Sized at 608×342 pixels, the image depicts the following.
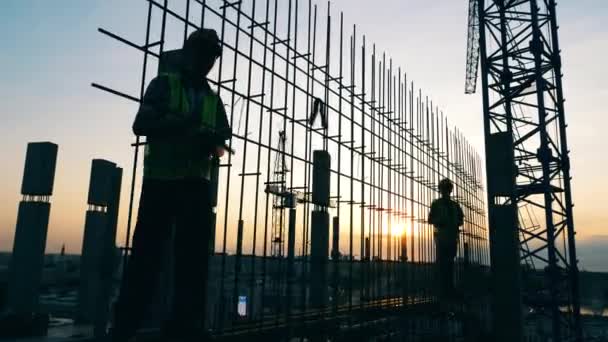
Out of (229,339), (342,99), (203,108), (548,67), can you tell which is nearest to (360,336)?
(229,339)

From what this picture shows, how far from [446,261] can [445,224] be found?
79cm

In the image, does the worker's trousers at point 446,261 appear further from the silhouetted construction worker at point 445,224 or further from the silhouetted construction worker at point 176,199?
the silhouetted construction worker at point 176,199

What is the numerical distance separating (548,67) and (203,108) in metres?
15.1

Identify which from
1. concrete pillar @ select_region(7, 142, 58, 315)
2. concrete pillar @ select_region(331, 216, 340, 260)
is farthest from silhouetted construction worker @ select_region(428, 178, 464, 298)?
concrete pillar @ select_region(7, 142, 58, 315)

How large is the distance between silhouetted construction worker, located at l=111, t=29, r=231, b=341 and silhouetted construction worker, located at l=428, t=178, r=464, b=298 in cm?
679

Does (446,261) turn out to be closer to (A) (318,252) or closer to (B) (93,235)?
(A) (318,252)

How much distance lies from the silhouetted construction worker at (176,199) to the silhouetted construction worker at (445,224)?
6.79 meters

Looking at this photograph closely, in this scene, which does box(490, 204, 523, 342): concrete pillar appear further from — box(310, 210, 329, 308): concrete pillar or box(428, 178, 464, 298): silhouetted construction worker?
box(310, 210, 329, 308): concrete pillar

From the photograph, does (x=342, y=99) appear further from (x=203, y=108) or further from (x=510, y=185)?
(x=203, y=108)

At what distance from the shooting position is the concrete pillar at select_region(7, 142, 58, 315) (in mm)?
12195

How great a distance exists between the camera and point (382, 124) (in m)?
13.1

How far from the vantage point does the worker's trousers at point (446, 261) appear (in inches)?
354

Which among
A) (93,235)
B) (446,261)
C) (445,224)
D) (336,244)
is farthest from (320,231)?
(93,235)

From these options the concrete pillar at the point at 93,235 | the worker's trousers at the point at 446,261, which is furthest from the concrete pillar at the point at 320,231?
the concrete pillar at the point at 93,235
